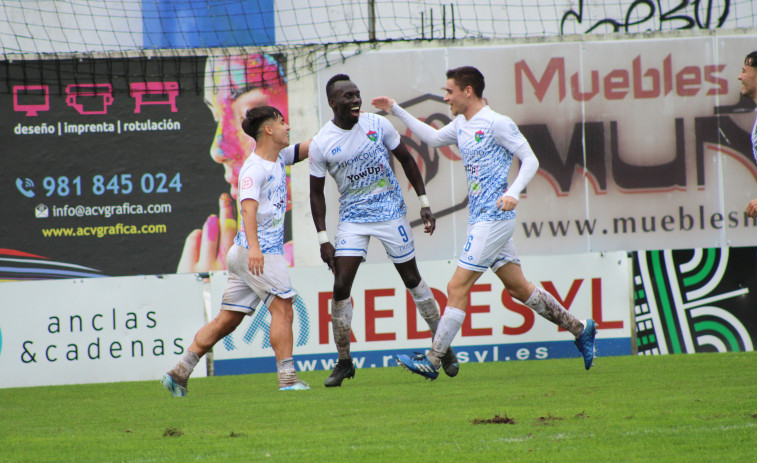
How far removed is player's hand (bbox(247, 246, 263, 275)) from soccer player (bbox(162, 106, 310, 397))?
0.11 meters

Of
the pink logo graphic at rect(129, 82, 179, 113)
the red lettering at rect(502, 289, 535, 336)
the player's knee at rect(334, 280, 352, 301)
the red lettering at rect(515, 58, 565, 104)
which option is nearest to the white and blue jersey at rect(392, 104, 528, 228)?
the player's knee at rect(334, 280, 352, 301)

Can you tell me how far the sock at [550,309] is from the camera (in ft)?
24.3

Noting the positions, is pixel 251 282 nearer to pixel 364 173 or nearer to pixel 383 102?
pixel 364 173

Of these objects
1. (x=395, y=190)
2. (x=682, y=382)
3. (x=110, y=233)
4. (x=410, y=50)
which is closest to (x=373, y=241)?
(x=410, y=50)

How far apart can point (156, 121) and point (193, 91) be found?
610mm

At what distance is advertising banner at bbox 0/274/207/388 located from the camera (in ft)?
30.0

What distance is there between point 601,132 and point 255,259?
7.07 meters

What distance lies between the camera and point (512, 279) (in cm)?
731

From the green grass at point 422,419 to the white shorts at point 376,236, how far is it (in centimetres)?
97

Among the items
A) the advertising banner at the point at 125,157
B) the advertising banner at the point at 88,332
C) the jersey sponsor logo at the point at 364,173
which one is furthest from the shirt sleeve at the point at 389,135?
the advertising banner at the point at 125,157

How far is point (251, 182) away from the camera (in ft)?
22.4

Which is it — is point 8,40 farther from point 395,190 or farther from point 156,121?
point 395,190

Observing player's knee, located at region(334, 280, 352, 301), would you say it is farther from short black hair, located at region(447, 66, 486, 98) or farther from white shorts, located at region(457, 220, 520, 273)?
short black hair, located at region(447, 66, 486, 98)

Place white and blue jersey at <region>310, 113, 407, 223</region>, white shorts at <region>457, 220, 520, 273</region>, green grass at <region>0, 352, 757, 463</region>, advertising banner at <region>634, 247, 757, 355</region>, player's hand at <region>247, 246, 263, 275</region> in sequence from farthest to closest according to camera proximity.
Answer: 1. advertising banner at <region>634, 247, 757, 355</region>
2. white and blue jersey at <region>310, 113, 407, 223</region>
3. white shorts at <region>457, 220, 520, 273</region>
4. player's hand at <region>247, 246, 263, 275</region>
5. green grass at <region>0, 352, 757, 463</region>
